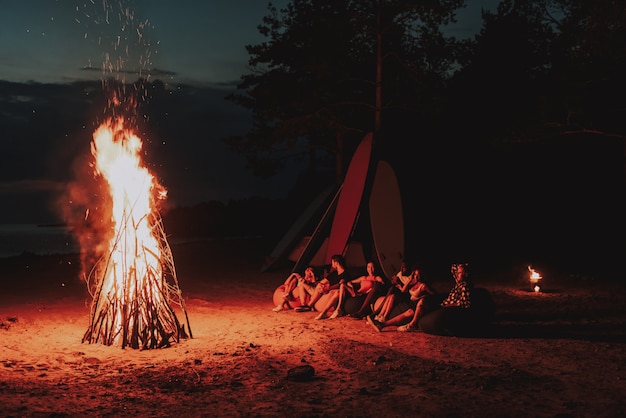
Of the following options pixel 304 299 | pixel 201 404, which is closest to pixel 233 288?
pixel 304 299

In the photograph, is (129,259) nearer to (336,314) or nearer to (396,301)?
(336,314)

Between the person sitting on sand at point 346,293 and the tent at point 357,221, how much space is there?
2.79 metres

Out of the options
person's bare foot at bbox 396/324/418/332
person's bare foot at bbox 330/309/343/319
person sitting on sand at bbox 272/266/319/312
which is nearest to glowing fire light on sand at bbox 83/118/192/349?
person's bare foot at bbox 330/309/343/319

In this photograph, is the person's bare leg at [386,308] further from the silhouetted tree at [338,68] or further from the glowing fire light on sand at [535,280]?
the silhouetted tree at [338,68]

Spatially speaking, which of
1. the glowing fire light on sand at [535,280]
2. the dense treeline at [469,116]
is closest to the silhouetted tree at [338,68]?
the dense treeline at [469,116]

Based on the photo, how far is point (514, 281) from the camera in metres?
15.1

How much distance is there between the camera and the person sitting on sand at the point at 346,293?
401 inches

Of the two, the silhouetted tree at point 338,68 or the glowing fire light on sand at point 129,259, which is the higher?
the silhouetted tree at point 338,68

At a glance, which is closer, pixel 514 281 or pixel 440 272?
pixel 514 281

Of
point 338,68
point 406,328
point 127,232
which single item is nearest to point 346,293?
point 406,328

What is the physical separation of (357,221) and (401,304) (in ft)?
13.8

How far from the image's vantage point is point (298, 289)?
431 inches

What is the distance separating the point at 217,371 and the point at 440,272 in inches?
432

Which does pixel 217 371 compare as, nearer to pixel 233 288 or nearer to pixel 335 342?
pixel 335 342
